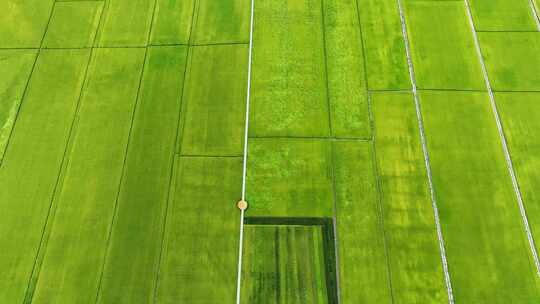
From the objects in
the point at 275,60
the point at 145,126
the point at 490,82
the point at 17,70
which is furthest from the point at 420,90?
the point at 17,70

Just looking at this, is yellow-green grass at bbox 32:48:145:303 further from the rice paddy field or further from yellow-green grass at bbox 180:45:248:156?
yellow-green grass at bbox 180:45:248:156

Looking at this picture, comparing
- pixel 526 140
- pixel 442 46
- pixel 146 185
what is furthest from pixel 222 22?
pixel 526 140

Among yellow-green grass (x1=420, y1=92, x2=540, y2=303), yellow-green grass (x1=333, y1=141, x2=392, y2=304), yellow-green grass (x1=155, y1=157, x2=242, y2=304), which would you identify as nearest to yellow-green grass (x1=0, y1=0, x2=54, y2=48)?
yellow-green grass (x1=155, y1=157, x2=242, y2=304)

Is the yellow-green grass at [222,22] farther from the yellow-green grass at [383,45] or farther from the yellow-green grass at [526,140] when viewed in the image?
the yellow-green grass at [526,140]

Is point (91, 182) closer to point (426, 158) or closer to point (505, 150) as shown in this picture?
point (426, 158)

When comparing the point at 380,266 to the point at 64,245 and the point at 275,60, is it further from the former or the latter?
the point at 64,245
